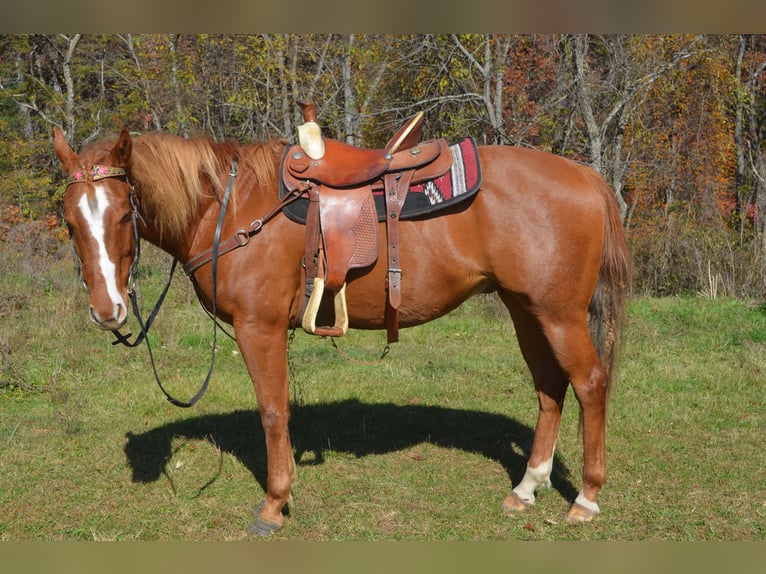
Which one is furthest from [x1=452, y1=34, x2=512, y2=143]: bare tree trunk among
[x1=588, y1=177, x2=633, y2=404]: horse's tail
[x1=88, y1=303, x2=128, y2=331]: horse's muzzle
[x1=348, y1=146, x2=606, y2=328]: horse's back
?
[x1=88, y1=303, x2=128, y2=331]: horse's muzzle

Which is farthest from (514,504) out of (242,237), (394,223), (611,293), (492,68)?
(492,68)

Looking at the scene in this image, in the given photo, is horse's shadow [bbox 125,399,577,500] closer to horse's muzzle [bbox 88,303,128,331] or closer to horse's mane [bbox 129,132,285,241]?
horse's muzzle [bbox 88,303,128,331]

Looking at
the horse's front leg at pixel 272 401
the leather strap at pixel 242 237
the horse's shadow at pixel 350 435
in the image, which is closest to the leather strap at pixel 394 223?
the leather strap at pixel 242 237

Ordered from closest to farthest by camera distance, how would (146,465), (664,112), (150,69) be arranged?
1. (146,465)
2. (150,69)
3. (664,112)

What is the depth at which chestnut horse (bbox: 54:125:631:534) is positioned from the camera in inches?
142

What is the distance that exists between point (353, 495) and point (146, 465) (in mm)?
1566

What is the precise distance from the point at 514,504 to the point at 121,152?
Result: 3.09 meters

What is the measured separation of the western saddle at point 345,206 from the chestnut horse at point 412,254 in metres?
0.09

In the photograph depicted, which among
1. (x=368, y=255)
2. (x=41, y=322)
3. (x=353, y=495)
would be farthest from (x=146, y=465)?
(x=41, y=322)

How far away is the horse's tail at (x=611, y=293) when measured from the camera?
3889mm

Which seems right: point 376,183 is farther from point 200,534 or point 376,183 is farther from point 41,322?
point 41,322

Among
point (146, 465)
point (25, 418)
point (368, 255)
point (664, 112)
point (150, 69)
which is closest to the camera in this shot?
point (368, 255)

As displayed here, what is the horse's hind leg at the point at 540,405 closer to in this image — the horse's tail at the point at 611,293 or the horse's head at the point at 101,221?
the horse's tail at the point at 611,293

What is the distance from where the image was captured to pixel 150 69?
1404cm
